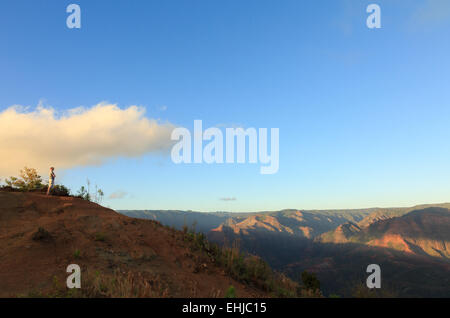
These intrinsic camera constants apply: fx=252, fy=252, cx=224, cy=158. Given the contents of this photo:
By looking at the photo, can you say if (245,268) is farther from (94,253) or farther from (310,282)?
(94,253)

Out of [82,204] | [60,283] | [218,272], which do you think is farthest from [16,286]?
[82,204]

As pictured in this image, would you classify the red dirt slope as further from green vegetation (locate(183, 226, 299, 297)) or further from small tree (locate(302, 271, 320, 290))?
small tree (locate(302, 271, 320, 290))

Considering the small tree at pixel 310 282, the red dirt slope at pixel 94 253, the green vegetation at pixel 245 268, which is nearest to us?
the red dirt slope at pixel 94 253

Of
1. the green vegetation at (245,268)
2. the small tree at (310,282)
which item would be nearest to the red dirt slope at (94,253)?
the green vegetation at (245,268)

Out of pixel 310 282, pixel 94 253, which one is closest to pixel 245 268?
pixel 310 282

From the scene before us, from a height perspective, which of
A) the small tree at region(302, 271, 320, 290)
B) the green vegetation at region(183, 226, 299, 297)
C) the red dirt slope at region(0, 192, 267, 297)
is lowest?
the small tree at region(302, 271, 320, 290)

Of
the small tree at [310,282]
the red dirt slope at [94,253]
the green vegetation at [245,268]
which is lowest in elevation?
the small tree at [310,282]

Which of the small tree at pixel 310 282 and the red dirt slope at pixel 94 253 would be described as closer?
the red dirt slope at pixel 94 253

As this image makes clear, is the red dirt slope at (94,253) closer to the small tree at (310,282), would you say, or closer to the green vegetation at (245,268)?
the green vegetation at (245,268)

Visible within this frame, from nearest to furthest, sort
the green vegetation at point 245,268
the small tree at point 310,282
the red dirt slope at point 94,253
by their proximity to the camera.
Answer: the red dirt slope at point 94,253 → the green vegetation at point 245,268 → the small tree at point 310,282

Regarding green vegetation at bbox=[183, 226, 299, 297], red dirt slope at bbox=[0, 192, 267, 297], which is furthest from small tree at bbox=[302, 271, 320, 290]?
red dirt slope at bbox=[0, 192, 267, 297]

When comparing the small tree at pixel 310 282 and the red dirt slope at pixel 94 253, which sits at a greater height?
the red dirt slope at pixel 94 253
